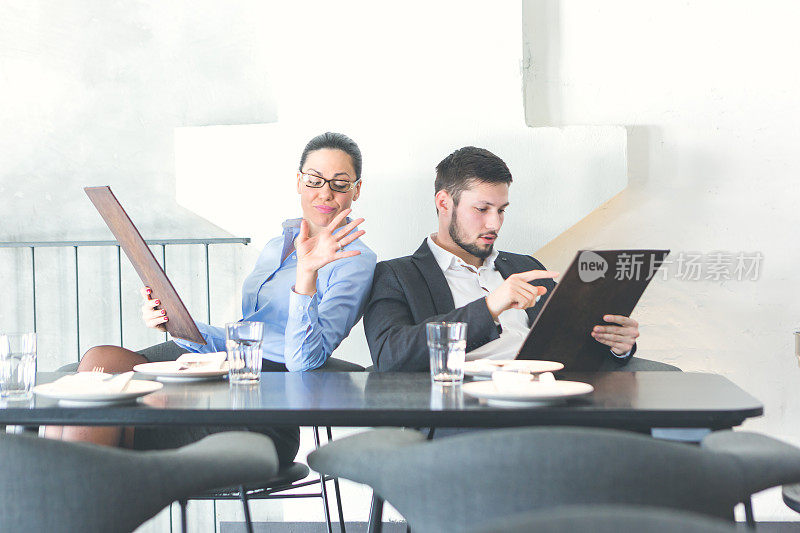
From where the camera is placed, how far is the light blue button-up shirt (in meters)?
2.26

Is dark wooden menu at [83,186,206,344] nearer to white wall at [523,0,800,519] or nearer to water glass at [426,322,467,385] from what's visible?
water glass at [426,322,467,385]

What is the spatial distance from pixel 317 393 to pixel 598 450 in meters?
0.75

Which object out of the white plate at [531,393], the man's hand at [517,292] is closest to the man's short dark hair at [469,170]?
the man's hand at [517,292]

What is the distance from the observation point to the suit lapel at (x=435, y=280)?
2430 millimetres

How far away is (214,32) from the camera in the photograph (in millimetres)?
3426

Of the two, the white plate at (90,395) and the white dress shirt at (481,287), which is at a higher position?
the white dress shirt at (481,287)

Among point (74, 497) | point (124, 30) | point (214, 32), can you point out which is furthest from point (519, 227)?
point (74, 497)

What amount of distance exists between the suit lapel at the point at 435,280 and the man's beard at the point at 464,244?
101mm

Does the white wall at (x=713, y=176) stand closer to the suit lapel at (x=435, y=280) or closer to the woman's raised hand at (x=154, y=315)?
the suit lapel at (x=435, y=280)

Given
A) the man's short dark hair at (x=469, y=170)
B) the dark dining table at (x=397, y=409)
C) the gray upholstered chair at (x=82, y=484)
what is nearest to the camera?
the gray upholstered chair at (x=82, y=484)

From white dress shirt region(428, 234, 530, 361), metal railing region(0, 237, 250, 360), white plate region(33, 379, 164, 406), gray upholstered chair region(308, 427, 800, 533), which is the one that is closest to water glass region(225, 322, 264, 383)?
white plate region(33, 379, 164, 406)

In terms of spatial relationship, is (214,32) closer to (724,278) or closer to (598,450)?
(724,278)

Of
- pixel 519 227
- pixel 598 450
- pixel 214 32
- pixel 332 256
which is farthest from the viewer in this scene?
pixel 214 32

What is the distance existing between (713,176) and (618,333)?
4.42ft
